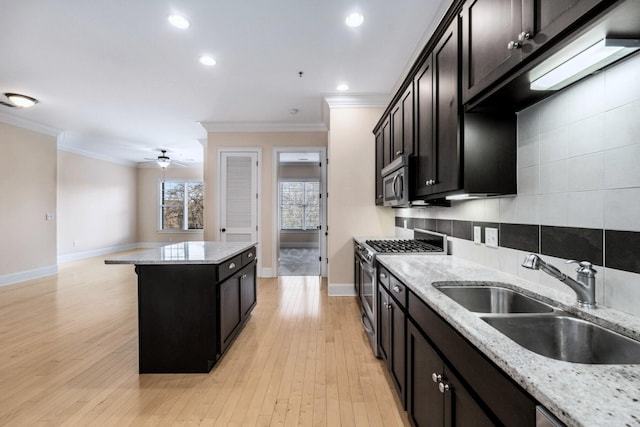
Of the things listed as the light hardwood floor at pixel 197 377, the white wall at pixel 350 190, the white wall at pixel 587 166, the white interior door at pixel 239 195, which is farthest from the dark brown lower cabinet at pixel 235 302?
the white interior door at pixel 239 195

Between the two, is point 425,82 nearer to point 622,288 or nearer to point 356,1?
point 356,1

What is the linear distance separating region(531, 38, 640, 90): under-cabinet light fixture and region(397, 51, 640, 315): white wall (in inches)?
1.7

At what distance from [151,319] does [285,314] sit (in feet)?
5.18

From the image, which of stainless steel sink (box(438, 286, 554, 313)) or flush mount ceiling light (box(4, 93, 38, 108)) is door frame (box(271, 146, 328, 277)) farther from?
stainless steel sink (box(438, 286, 554, 313))

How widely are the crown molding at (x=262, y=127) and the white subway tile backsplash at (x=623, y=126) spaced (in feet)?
15.2

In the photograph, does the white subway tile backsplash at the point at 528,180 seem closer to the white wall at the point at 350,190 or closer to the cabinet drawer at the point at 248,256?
the cabinet drawer at the point at 248,256

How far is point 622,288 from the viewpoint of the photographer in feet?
3.22

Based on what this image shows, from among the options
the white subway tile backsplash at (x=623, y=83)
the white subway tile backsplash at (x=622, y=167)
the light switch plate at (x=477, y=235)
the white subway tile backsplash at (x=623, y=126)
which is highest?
the white subway tile backsplash at (x=623, y=83)

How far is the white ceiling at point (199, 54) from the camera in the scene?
236 cm

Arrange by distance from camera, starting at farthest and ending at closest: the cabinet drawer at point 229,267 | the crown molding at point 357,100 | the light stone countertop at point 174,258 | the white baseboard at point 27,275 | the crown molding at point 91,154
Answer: the crown molding at point 91,154 → the white baseboard at point 27,275 → the crown molding at point 357,100 → the cabinet drawer at point 229,267 → the light stone countertop at point 174,258

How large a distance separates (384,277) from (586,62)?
1.52 metres

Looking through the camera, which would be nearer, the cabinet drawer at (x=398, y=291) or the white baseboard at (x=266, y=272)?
the cabinet drawer at (x=398, y=291)

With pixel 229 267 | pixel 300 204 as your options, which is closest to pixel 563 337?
pixel 229 267

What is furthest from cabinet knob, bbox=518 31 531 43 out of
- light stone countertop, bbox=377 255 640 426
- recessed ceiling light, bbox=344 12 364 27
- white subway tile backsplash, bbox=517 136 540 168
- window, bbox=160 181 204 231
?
window, bbox=160 181 204 231
